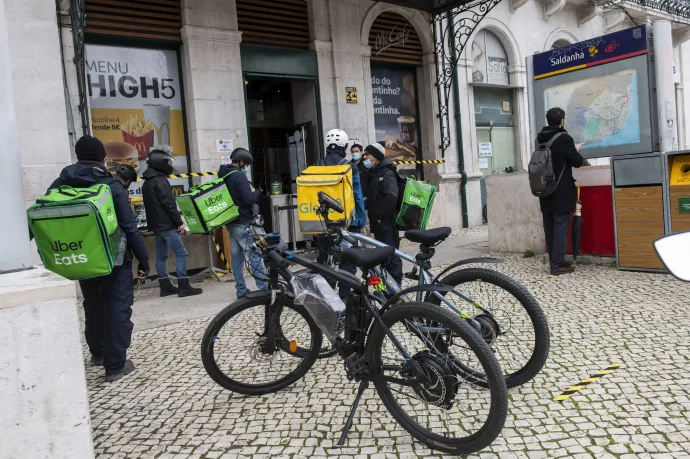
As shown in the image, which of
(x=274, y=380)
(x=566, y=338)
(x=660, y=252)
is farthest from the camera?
(x=566, y=338)

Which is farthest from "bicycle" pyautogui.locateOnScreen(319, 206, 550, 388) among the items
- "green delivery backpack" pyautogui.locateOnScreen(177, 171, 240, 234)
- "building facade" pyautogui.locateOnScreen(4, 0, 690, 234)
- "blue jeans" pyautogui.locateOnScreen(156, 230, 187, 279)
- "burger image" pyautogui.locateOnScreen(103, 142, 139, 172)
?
"burger image" pyautogui.locateOnScreen(103, 142, 139, 172)

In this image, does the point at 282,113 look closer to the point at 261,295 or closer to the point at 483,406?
the point at 261,295

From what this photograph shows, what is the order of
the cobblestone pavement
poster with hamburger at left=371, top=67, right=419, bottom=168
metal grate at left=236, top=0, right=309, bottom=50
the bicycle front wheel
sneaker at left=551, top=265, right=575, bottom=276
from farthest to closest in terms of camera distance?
1. poster with hamburger at left=371, top=67, right=419, bottom=168
2. metal grate at left=236, top=0, right=309, bottom=50
3. sneaker at left=551, top=265, right=575, bottom=276
4. the cobblestone pavement
5. the bicycle front wheel

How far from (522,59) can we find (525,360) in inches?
483

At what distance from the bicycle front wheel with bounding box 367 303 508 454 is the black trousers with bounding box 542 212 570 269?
4201mm

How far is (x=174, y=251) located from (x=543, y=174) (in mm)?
4601

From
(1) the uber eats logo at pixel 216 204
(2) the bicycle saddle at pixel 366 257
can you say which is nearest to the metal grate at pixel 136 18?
(1) the uber eats logo at pixel 216 204

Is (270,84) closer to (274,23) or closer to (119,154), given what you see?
(274,23)

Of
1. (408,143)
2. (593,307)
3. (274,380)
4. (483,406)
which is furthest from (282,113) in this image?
(483,406)

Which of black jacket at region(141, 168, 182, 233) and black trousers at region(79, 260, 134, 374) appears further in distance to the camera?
black jacket at region(141, 168, 182, 233)

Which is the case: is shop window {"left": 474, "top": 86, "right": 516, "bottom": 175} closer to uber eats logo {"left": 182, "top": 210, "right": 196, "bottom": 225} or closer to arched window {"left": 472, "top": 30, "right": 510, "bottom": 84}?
arched window {"left": 472, "top": 30, "right": 510, "bottom": 84}

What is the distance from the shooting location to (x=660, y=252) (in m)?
1.44

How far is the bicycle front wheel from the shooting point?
266cm

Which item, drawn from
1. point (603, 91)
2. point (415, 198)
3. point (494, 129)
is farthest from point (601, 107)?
point (494, 129)
